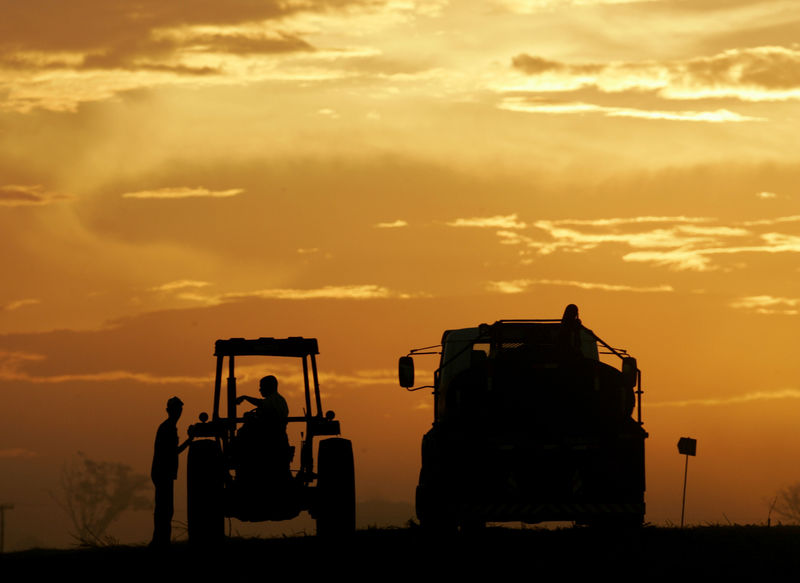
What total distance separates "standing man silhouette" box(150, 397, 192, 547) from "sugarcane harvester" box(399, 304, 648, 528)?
3791 mm

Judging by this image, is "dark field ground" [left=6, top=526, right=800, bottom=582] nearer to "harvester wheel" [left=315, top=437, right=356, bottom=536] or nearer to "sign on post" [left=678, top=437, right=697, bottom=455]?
"harvester wheel" [left=315, top=437, right=356, bottom=536]

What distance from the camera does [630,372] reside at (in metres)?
23.4

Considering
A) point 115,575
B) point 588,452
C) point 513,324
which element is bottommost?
point 115,575

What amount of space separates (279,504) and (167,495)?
81.2 inches

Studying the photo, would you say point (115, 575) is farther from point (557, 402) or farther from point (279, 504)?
point (557, 402)

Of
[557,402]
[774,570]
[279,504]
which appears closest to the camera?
[774,570]

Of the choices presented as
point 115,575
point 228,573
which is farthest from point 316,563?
point 115,575

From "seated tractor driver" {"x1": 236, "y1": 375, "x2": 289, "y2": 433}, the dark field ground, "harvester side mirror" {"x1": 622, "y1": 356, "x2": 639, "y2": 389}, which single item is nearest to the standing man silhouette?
the dark field ground

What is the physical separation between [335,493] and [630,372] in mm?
5192

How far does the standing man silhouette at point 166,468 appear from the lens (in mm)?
22469

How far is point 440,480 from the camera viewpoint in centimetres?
2277

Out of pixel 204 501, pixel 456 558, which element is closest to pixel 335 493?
pixel 204 501

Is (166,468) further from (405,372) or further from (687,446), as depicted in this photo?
(687,446)

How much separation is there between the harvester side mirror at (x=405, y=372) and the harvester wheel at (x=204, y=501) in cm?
388
